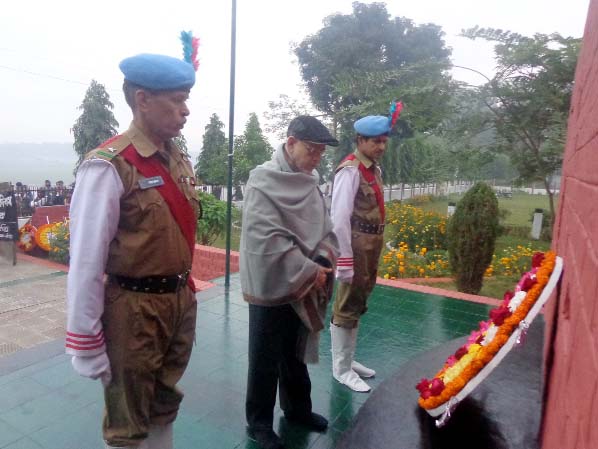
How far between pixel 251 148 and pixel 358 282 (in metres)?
17.6

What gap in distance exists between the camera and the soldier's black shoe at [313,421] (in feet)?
8.33

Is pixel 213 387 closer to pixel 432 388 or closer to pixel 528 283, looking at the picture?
pixel 432 388

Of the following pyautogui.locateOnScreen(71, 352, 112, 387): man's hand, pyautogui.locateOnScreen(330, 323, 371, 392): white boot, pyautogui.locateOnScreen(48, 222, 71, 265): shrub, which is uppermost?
pyautogui.locateOnScreen(71, 352, 112, 387): man's hand

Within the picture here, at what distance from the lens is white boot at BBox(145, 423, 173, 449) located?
1.86 metres

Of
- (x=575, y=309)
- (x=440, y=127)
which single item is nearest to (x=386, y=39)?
(x=440, y=127)

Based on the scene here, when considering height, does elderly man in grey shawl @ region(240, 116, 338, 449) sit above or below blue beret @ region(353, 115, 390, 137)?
below

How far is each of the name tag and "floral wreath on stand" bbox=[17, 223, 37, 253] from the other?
30.1 ft

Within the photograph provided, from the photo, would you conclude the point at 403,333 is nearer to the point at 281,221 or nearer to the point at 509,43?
the point at 281,221

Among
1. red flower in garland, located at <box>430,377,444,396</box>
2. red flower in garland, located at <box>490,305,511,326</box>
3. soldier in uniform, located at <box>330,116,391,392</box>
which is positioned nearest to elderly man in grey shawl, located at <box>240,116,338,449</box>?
soldier in uniform, located at <box>330,116,391,392</box>

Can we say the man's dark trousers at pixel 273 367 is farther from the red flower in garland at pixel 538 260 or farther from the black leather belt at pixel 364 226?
the red flower in garland at pixel 538 260

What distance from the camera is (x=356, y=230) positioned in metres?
2.91

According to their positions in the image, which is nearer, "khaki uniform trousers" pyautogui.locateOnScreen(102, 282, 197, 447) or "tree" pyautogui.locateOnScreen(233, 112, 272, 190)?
"khaki uniform trousers" pyautogui.locateOnScreen(102, 282, 197, 447)

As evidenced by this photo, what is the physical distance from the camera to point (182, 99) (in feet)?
5.62

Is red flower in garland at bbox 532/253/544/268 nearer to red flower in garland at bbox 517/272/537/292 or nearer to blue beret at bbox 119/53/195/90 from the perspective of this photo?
red flower in garland at bbox 517/272/537/292
